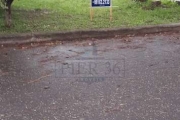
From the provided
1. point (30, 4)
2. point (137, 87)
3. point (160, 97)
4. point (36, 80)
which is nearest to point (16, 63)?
point (36, 80)

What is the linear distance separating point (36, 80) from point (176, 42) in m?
3.12

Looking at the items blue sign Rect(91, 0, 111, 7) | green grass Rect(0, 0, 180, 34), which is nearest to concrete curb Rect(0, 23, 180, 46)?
green grass Rect(0, 0, 180, 34)

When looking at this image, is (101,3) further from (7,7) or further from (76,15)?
(7,7)

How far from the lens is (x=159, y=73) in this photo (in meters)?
5.01

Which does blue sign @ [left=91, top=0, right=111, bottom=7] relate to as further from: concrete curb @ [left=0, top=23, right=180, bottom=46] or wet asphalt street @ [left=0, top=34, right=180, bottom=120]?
wet asphalt street @ [left=0, top=34, right=180, bottom=120]

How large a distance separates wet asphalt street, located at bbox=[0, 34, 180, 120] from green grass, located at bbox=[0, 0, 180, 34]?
3.03 feet

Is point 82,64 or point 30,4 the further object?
point 30,4

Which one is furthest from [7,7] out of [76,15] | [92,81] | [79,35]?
[92,81]

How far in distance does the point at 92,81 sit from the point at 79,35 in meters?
2.44

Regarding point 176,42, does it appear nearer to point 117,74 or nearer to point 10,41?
point 117,74

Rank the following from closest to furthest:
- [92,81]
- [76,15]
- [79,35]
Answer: [92,81] → [79,35] → [76,15]

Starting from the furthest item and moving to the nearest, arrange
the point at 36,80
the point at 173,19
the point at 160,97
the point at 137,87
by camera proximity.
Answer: the point at 173,19, the point at 36,80, the point at 137,87, the point at 160,97

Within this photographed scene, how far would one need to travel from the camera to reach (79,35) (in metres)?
7.09

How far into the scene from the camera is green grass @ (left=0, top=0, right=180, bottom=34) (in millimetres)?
7548
